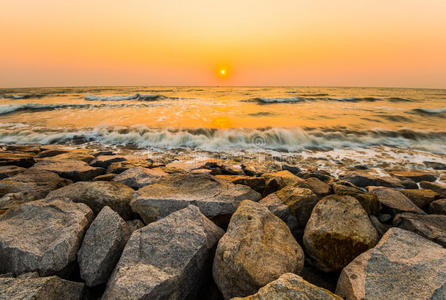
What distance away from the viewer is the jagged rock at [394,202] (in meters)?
3.03

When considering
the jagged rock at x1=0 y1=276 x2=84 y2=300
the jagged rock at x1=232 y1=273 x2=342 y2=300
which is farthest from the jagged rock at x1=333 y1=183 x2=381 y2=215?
the jagged rock at x1=0 y1=276 x2=84 y2=300

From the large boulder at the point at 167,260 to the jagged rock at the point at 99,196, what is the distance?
0.95m

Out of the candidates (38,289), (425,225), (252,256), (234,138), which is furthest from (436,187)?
(234,138)

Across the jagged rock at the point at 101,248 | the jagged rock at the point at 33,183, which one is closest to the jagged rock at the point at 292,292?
the jagged rock at the point at 101,248

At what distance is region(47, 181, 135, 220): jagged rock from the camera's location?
9.34ft

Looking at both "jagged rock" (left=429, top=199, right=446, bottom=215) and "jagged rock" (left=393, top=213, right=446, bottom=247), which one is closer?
"jagged rock" (left=393, top=213, right=446, bottom=247)

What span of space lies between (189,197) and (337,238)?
1.78 meters

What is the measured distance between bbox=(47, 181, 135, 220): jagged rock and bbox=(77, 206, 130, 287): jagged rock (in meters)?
0.59

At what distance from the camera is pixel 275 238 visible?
2102mm

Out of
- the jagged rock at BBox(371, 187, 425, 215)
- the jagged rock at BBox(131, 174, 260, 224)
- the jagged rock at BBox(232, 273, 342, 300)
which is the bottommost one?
the jagged rock at BBox(371, 187, 425, 215)

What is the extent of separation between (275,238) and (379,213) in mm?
1966

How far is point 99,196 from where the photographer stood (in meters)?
2.89

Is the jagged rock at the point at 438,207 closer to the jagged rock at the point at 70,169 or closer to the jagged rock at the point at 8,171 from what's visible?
the jagged rock at the point at 70,169

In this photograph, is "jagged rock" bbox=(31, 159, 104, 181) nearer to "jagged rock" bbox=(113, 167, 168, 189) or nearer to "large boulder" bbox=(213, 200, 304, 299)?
"jagged rock" bbox=(113, 167, 168, 189)
